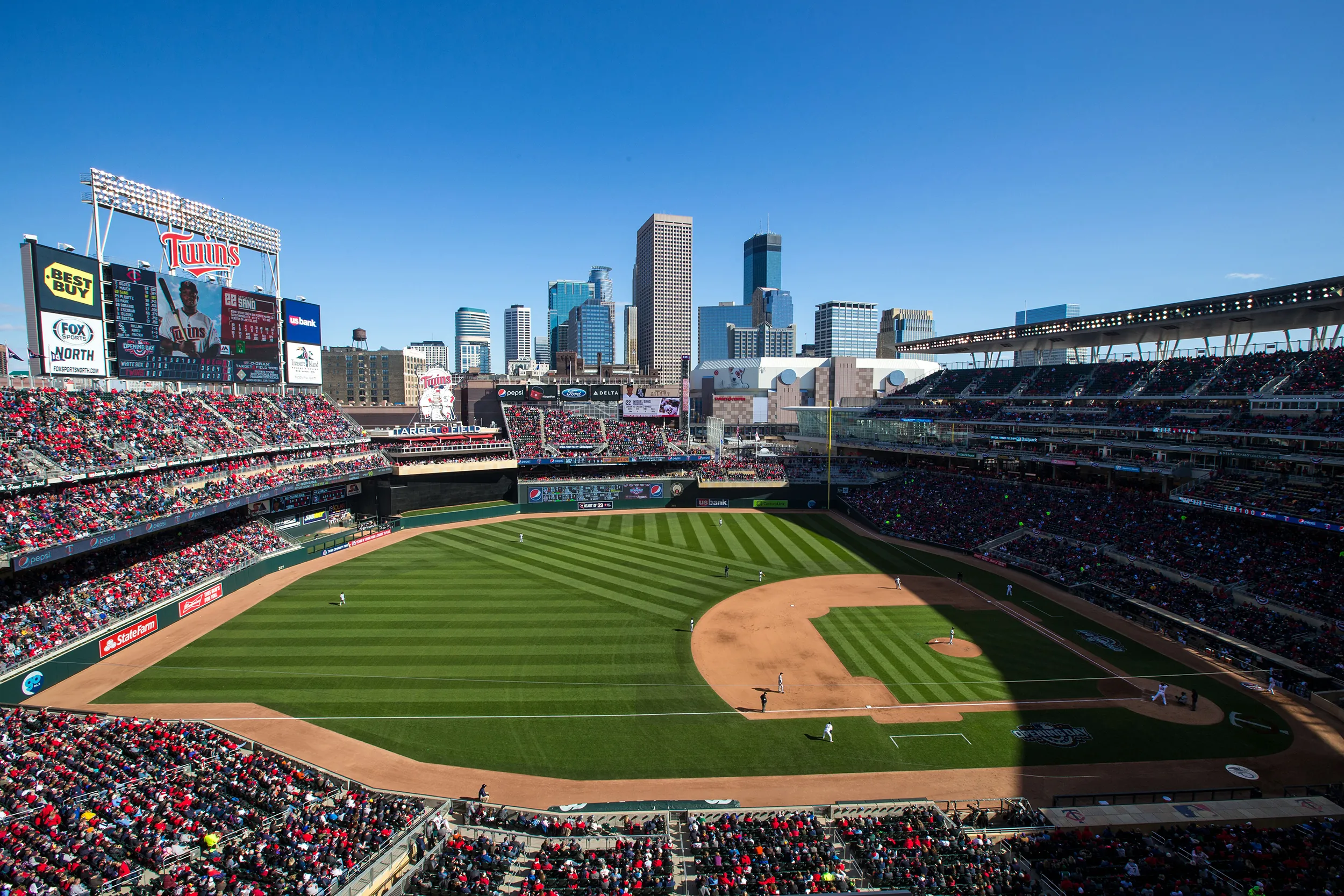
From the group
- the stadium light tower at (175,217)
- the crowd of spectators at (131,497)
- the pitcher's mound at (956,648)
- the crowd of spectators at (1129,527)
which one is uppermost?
the stadium light tower at (175,217)

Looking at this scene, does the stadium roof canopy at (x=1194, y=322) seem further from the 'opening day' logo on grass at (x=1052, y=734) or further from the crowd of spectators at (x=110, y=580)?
the crowd of spectators at (x=110, y=580)

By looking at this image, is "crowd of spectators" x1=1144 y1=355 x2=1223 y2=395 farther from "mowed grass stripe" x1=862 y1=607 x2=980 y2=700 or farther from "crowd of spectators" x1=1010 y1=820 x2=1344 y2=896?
"crowd of spectators" x1=1010 y1=820 x2=1344 y2=896

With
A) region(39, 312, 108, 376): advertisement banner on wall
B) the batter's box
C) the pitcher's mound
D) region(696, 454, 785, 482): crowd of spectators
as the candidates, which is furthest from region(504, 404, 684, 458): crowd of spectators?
the batter's box

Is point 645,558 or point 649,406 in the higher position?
point 649,406

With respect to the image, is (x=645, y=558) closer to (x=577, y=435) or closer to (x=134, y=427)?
(x=577, y=435)

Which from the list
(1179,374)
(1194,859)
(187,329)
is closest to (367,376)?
(187,329)

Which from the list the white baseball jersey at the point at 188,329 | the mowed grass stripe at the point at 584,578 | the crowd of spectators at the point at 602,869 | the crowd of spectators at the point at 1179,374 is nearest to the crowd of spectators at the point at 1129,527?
the crowd of spectators at the point at 1179,374
